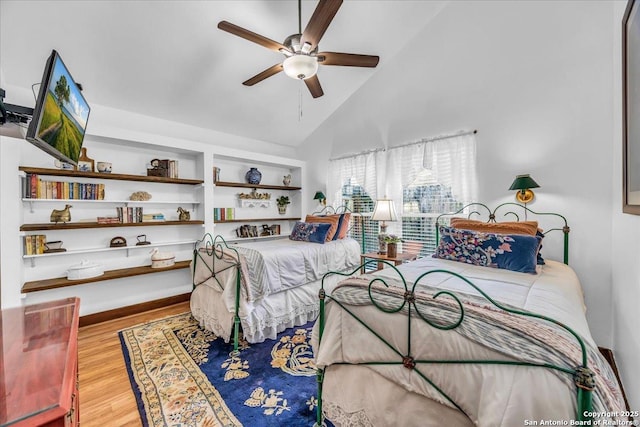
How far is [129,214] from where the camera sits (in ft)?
10.6

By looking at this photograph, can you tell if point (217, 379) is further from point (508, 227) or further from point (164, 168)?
point (164, 168)

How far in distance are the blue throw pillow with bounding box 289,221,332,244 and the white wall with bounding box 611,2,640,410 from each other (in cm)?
250

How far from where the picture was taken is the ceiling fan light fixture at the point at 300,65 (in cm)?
208

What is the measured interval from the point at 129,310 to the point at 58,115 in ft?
8.53

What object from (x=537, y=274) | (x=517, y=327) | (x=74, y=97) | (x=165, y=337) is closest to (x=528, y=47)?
(x=537, y=274)

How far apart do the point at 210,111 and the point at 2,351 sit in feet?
11.2

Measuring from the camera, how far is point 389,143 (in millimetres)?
3758

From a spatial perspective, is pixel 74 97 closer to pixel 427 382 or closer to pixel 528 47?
pixel 427 382

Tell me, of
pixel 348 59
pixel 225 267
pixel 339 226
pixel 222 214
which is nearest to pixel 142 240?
pixel 222 214

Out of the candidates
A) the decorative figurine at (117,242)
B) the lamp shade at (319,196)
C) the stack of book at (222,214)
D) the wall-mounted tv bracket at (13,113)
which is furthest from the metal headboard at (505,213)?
the decorative figurine at (117,242)

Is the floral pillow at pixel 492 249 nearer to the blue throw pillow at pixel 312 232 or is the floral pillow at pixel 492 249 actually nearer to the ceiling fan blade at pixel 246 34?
the blue throw pillow at pixel 312 232

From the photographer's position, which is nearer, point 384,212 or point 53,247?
point 53,247

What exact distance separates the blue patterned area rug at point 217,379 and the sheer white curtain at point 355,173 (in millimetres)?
2227

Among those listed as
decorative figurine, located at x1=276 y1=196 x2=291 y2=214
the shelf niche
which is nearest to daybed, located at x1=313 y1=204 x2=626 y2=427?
the shelf niche
